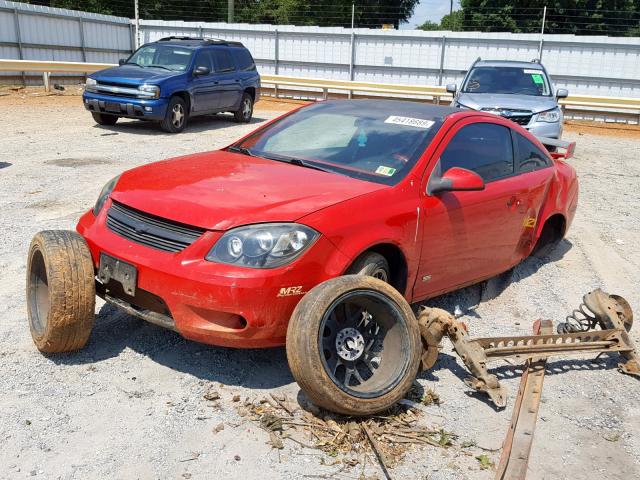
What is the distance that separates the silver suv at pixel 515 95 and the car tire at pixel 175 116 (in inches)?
215

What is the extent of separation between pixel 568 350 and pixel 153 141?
396 inches

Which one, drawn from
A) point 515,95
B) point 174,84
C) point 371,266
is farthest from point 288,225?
point 174,84

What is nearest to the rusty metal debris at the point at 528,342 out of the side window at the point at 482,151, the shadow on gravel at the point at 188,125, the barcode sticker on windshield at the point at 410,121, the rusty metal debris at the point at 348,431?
the rusty metal debris at the point at 348,431

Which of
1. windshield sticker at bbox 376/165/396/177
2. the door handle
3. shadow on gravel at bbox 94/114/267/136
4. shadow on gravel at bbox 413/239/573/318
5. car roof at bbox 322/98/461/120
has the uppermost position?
car roof at bbox 322/98/461/120

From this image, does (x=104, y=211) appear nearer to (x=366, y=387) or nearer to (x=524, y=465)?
(x=366, y=387)

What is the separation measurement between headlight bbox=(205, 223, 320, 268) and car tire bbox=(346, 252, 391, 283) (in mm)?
428

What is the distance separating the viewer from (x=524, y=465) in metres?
3.36

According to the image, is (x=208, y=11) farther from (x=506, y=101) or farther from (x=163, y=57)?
(x=506, y=101)

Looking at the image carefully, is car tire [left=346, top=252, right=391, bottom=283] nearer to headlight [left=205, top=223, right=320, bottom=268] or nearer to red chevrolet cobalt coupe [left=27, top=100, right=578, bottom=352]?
red chevrolet cobalt coupe [left=27, top=100, right=578, bottom=352]

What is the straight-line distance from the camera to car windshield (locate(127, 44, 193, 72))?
1470 centimetres

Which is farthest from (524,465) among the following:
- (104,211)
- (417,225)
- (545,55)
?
(545,55)

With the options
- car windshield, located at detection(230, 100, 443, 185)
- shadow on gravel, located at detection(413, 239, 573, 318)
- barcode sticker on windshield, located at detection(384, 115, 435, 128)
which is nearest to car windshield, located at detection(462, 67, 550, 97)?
shadow on gravel, located at detection(413, 239, 573, 318)

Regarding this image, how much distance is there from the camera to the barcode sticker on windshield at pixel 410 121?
4.89m

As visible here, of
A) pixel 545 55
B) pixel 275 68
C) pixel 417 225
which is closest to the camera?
pixel 417 225
